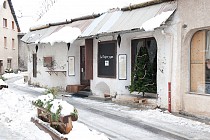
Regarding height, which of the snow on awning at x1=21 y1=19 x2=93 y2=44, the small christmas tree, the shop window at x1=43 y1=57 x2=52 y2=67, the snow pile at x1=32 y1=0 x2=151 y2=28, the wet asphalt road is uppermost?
the snow pile at x1=32 y1=0 x2=151 y2=28

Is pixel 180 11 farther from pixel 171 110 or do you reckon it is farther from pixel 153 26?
pixel 171 110

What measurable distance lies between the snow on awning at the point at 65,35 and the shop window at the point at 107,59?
1.32 metres

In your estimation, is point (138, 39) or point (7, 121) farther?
point (138, 39)

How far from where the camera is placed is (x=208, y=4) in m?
8.50

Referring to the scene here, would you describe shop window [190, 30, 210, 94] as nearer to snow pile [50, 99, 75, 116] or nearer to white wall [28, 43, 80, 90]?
snow pile [50, 99, 75, 116]

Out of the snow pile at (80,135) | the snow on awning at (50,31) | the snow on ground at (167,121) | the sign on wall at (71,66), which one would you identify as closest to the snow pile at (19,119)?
the snow pile at (80,135)

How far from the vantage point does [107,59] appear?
13.4 meters

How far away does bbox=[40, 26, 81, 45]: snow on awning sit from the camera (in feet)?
46.5

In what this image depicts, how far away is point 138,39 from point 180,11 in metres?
2.81

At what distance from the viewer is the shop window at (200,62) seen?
9023 mm

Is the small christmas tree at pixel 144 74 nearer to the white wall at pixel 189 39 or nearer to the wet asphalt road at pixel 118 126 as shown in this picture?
the wet asphalt road at pixel 118 126

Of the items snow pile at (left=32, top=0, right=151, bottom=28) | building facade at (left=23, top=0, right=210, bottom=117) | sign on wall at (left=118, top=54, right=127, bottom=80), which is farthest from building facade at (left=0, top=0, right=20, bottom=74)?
sign on wall at (left=118, top=54, right=127, bottom=80)

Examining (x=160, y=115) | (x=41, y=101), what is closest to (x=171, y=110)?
(x=160, y=115)

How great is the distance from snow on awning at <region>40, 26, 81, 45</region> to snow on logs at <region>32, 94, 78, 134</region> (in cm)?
735
